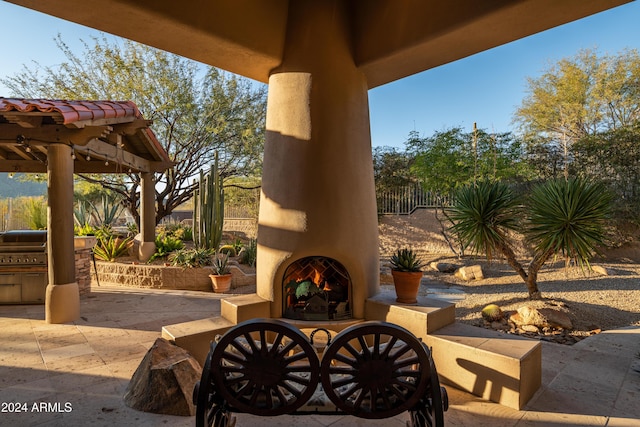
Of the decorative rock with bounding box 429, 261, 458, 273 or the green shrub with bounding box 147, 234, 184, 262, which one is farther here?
the decorative rock with bounding box 429, 261, 458, 273

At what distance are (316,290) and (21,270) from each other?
513cm

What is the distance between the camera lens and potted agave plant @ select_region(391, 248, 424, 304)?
364cm

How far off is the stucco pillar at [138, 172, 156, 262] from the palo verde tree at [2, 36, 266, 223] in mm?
1568

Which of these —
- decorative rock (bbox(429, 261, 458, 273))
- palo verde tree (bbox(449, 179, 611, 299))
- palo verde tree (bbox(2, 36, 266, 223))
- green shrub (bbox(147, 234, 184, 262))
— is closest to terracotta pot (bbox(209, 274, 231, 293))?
green shrub (bbox(147, 234, 184, 262))

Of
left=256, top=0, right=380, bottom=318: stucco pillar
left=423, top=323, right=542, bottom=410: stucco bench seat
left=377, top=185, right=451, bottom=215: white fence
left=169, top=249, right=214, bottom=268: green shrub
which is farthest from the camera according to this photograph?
left=377, top=185, right=451, bottom=215: white fence

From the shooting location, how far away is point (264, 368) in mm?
1774

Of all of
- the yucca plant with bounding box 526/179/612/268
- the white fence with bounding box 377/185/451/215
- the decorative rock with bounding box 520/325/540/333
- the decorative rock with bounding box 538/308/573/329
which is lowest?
the decorative rock with bounding box 520/325/540/333

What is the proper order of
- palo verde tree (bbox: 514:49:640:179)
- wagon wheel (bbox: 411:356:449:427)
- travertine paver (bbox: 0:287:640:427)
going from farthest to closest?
palo verde tree (bbox: 514:49:640:179)
travertine paver (bbox: 0:287:640:427)
wagon wheel (bbox: 411:356:449:427)

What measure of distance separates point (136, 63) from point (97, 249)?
6195mm

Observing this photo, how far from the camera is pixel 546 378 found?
2.98 meters

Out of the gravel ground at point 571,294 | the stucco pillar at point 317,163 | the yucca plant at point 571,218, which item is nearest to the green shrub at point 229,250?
the stucco pillar at point 317,163

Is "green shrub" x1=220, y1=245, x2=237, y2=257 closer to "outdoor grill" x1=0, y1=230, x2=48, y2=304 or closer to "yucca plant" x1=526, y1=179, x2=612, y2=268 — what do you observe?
"outdoor grill" x1=0, y1=230, x2=48, y2=304

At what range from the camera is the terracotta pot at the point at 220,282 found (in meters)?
6.87

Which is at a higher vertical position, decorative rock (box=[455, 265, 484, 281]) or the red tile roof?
the red tile roof
